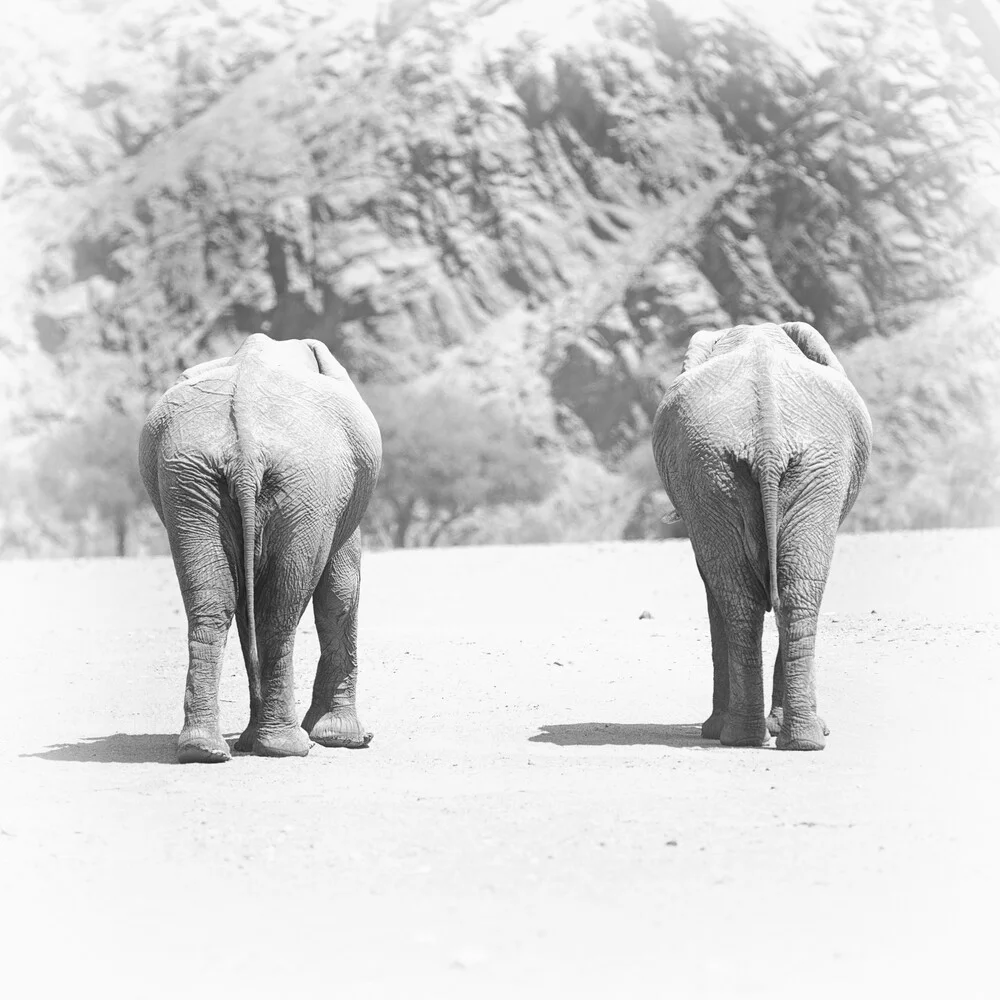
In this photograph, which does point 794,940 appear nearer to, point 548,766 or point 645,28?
point 548,766

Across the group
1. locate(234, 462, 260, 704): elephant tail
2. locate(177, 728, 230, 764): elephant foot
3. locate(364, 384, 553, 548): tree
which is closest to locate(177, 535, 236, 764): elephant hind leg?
locate(177, 728, 230, 764): elephant foot

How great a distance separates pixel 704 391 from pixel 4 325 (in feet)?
256

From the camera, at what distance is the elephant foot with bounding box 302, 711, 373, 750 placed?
9156mm

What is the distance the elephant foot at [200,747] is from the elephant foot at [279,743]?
37 cm

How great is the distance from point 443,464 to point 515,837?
49905 mm

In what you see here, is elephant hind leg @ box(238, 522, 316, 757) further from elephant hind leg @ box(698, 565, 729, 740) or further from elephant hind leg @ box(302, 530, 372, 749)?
elephant hind leg @ box(698, 565, 729, 740)

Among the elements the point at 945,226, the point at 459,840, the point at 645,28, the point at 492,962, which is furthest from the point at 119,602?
the point at 645,28

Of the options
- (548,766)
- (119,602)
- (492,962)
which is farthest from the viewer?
(119,602)

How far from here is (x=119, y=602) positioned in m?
20.7

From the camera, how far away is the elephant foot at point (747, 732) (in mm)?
8453

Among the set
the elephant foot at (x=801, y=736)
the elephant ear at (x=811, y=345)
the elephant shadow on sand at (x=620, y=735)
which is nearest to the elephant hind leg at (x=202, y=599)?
the elephant shadow on sand at (x=620, y=735)

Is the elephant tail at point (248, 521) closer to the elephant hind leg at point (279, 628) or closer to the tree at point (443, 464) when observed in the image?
the elephant hind leg at point (279, 628)

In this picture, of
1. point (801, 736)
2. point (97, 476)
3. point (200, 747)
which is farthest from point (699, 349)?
point (97, 476)

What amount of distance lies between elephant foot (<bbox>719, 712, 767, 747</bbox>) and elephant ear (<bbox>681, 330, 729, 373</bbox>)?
2.08 m
